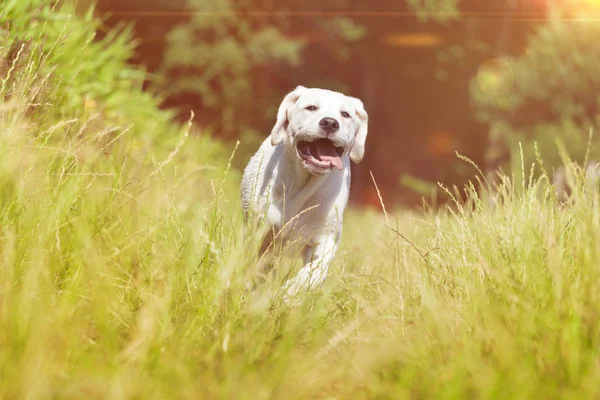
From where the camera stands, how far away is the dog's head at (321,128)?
15.7ft

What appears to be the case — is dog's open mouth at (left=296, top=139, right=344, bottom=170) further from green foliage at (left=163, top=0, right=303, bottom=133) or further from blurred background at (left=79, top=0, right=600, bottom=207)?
green foliage at (left=163, top=0, right=303, bottom=133)

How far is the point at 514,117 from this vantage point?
58.2 ft

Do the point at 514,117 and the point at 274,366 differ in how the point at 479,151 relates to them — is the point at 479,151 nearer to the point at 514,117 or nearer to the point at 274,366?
the point at 514,117

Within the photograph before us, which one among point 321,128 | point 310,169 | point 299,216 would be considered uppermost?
point 321,128

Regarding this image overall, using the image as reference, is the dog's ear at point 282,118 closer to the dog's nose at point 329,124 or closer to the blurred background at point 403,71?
the dog's nose at point 329,124

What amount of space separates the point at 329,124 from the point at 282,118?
19.1 inches

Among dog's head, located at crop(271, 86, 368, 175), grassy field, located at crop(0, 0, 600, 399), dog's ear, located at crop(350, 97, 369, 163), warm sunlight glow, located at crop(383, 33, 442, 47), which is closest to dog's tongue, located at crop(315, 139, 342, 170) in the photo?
dog's head, located at crop(271, 86, 368, 175)

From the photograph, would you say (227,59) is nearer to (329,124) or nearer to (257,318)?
(329,124)

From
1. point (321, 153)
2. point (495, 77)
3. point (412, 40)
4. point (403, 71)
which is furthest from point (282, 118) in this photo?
point (403, 71)

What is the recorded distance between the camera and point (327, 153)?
4961 mm

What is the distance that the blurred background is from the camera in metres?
15.5

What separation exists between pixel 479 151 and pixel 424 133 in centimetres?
221

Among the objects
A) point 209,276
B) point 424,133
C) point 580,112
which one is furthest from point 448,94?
point 209,276

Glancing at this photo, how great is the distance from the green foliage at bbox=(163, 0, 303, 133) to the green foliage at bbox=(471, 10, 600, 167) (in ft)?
17.8
